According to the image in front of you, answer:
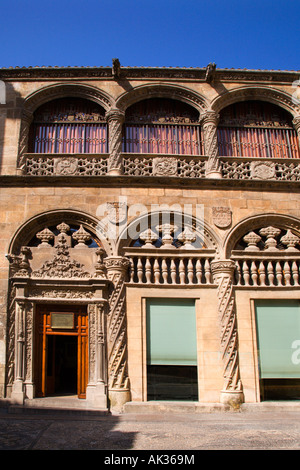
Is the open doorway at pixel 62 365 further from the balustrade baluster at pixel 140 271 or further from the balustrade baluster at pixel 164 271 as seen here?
the balustrade baluster at pixel 164 271

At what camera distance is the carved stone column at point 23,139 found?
12625mm

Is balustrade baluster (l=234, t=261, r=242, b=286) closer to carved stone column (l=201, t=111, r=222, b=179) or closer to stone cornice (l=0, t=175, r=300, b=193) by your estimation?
stone cornice (l=0, t=175, r=300, b=193)

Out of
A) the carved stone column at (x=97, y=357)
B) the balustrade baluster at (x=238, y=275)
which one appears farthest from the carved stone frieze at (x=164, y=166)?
the carved stone column at (x=97, y=357)

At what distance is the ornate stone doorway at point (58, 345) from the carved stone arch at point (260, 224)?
4.49 metres

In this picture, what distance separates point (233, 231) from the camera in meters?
12.2

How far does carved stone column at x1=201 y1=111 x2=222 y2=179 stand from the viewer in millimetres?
12866

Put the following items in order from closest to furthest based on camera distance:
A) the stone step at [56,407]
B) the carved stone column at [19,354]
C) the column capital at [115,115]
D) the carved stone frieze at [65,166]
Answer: the stone step at [56,407], the carved stone column at [19,354], the carved stone frieze at [65,166], the column capital at [115,115]

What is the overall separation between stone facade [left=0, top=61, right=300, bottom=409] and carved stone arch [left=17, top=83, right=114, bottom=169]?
0.03 meters

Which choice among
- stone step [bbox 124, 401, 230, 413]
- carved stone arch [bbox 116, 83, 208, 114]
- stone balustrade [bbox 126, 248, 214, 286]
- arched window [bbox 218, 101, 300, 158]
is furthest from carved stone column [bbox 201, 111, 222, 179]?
stone step [bbox 124, 401, 230, 413]

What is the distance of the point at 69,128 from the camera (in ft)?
44.8

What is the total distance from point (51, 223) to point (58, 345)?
331cm

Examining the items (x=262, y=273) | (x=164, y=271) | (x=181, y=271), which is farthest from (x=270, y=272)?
(x=164, y=271)
